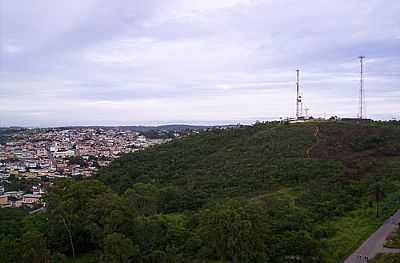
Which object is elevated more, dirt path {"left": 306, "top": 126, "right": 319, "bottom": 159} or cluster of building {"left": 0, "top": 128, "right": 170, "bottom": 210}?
dirt path {"left": 306, "top": 126, "right": 319, "bottom": 159}

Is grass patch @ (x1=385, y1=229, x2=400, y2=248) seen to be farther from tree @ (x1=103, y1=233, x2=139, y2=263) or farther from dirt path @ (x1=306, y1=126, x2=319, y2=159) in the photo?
dirt path @ (x1=306, y1=126, x2=319, y2=159)

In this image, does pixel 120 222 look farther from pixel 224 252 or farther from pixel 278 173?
pixel 278 173

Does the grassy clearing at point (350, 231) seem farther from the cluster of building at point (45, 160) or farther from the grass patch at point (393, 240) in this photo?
the cluster of building at point (45, 160)

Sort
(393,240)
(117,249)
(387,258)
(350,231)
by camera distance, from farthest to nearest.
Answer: (350,231), (393,240), (117,249), (387,258)

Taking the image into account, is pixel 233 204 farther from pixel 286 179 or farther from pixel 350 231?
pixel 286 179

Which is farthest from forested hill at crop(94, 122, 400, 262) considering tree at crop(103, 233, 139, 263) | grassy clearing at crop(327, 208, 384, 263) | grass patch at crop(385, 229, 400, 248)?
tree at crop(103, 233, 139, 263)

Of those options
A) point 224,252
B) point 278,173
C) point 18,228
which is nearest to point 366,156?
point 278,173

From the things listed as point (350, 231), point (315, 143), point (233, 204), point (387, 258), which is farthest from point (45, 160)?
point (387, 258)

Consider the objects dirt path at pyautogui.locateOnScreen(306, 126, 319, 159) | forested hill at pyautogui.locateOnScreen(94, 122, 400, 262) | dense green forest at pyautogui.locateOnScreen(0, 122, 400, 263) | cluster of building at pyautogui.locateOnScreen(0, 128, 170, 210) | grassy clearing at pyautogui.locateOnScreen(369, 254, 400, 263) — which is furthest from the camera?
cluster of building at pyautogui.locateOnScreen(0, 128, 170, 210)
